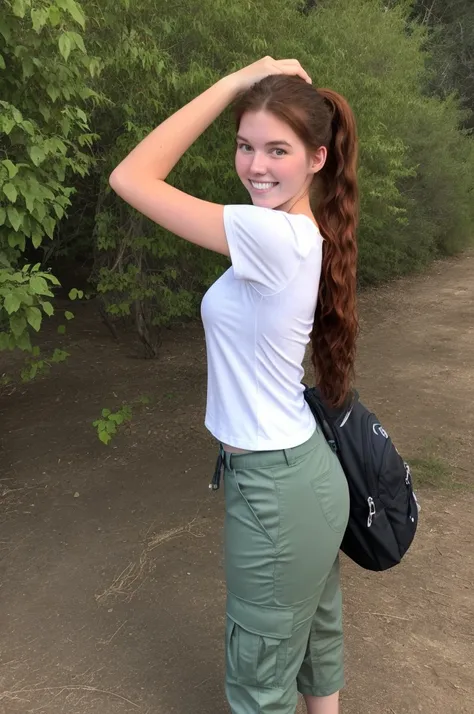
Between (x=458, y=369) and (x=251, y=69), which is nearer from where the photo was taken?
(x=251, y=69)

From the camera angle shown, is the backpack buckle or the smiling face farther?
the backpack buckle

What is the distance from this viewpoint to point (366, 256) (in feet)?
37.5

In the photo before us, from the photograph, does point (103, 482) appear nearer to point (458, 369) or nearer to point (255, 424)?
point (255, 424)

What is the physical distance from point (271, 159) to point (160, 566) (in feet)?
8.88

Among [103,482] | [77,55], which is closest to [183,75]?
[77,55]

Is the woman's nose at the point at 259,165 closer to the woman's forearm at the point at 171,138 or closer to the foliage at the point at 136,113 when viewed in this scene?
the woman's forearm at the point at 171,138

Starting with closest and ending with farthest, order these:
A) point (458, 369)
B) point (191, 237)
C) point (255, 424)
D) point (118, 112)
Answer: point (191, 237)
point (255, 424)
point (118, 112)
point (458, 369)

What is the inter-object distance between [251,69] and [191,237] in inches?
19.1

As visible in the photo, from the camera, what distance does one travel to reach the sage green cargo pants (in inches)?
60.7

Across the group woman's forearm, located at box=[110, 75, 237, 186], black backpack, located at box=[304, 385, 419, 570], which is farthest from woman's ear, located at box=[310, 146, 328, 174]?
black backpack, located at box=[304, 385, 419, 570]

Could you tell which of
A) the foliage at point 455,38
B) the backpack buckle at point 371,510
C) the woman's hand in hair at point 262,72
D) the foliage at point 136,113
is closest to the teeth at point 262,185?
the woman's hand in hair at point 262,72

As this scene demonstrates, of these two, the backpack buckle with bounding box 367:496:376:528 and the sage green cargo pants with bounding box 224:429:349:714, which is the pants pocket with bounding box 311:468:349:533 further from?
the backpack buckle with bounding box 367:496:376:528

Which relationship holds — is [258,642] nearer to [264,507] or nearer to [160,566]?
[264,507]

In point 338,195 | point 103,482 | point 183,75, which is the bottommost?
point 103,482
